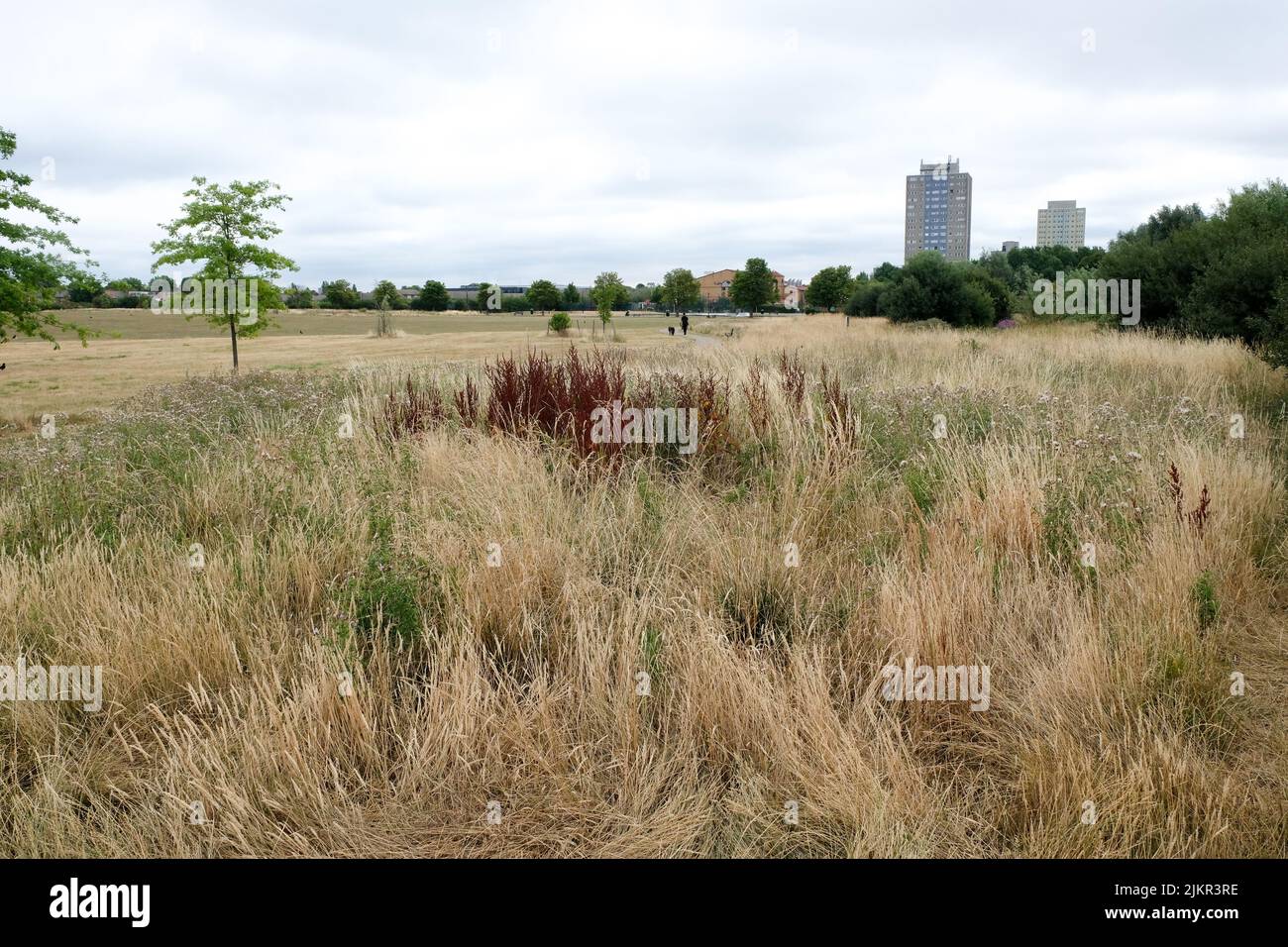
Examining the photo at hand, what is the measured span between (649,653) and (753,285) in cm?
9364

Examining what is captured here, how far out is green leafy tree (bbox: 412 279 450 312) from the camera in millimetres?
92750

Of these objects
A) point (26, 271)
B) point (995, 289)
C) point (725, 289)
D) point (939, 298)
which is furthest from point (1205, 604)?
point (725, 289)

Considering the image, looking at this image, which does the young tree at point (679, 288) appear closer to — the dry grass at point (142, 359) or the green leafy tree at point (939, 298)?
the dry grass at point (142, 359)

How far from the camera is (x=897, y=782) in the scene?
2.48 meters

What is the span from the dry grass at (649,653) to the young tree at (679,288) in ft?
284

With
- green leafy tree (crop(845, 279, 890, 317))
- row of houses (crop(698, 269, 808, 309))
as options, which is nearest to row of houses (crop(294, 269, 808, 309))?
row of houses (crop(698, 269, 808, 309))

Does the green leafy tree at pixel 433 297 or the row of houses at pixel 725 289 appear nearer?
the green leafy tree at pixel 433 297

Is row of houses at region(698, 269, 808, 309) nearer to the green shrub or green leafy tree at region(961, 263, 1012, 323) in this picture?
green leafy tree at region(961, 263, 1012, 323)

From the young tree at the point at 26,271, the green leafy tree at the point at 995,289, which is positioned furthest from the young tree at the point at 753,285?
the young tree at the point at 26,271

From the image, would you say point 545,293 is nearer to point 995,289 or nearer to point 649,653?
point 995,289

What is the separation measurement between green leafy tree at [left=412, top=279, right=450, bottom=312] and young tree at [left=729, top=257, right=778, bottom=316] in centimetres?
3473

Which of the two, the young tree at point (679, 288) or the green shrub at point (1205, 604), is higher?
the young tree at point (679, 288)

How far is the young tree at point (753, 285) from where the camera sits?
92.8 m

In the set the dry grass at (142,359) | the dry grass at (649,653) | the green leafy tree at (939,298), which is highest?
the green leafy tree at (939,298)
